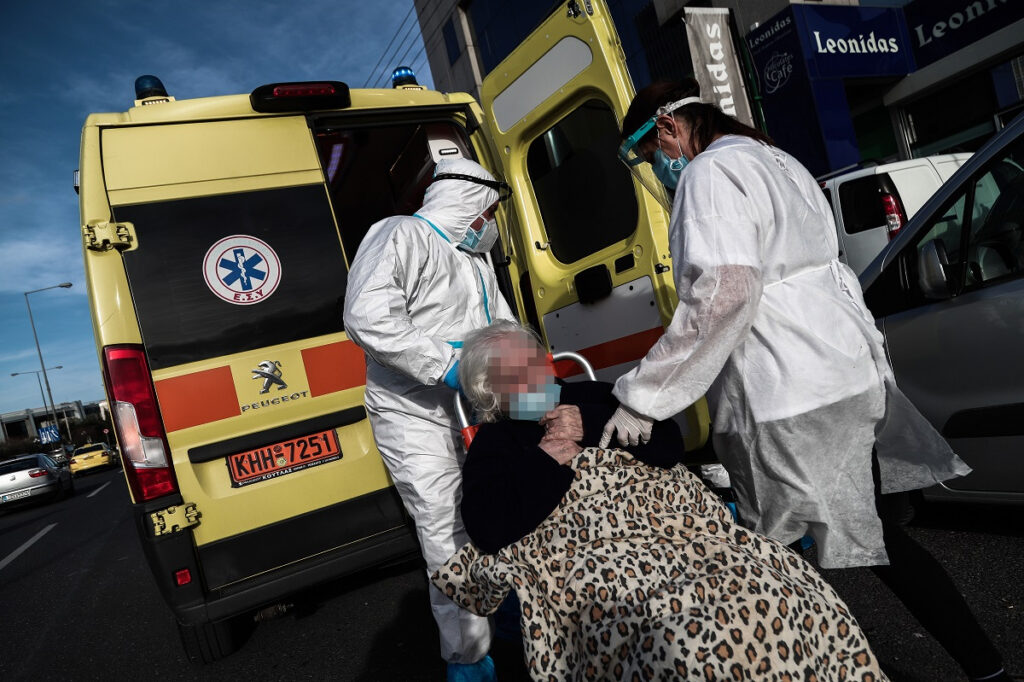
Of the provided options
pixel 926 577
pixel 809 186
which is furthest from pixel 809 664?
pixel 809 186

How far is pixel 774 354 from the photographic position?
1.68 meters

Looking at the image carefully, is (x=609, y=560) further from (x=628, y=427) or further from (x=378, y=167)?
(x=378, y=167)

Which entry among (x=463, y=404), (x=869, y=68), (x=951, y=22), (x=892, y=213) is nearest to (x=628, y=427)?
(x=463, y=404)

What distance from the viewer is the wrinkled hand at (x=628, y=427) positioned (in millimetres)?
1667

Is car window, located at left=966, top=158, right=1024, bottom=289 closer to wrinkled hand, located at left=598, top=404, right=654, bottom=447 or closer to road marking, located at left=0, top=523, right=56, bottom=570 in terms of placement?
wrinkled hand, located at left=598, top=404, right=654, bottom=447

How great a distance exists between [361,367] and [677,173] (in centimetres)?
173

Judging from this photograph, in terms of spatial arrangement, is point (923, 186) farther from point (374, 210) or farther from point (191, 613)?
point (191, 613)

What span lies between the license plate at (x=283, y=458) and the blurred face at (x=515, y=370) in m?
1.50

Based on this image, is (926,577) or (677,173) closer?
(926,577)

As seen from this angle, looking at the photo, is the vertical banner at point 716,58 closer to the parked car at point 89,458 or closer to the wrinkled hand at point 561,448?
the wrinkled hand at point 561,448

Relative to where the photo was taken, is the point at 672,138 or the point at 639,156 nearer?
the point at 672,138

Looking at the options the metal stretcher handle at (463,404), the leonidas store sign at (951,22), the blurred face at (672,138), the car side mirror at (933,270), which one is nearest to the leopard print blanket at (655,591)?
the metal stretcher handle at (463,404)

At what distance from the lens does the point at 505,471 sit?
166 cm

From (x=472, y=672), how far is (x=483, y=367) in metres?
1.15
